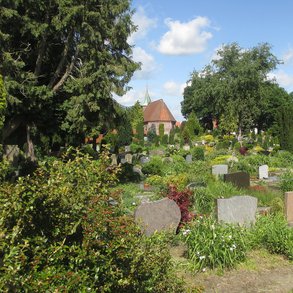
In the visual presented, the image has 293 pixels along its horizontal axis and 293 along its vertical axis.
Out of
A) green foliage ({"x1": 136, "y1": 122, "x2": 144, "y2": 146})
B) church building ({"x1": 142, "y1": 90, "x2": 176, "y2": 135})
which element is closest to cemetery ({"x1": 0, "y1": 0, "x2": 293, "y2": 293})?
green foliage ({"x1": 136, "y1": 122, "x2": 144, "y2": 146})

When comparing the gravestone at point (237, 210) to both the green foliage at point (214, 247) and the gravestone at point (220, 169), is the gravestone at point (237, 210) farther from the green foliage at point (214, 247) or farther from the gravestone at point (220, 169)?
the gravestone at point (220, 169)

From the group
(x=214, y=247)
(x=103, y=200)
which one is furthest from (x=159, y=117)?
(x=103, y=200)

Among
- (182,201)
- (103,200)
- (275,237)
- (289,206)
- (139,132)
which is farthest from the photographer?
(139,132)

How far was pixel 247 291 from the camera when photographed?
19.1 ft

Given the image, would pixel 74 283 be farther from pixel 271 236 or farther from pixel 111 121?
pixel 111 121

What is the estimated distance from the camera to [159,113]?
8231 cm

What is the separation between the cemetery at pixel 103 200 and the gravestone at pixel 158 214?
0.02m

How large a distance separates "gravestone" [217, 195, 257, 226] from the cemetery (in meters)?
0.02

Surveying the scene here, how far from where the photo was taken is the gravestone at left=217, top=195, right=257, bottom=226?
8430 mm

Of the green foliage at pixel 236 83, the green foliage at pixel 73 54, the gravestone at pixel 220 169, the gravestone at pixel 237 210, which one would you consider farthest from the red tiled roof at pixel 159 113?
the gravestone at pixel 237 210

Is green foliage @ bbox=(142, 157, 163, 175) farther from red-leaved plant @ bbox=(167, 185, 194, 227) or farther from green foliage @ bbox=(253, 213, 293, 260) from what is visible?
green foliage @ bbox=(253, 213, 293, 260)

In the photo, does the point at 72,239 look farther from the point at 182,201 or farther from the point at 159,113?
the point at 159,113

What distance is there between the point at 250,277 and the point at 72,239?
3788mm

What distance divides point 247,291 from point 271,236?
1868mm
